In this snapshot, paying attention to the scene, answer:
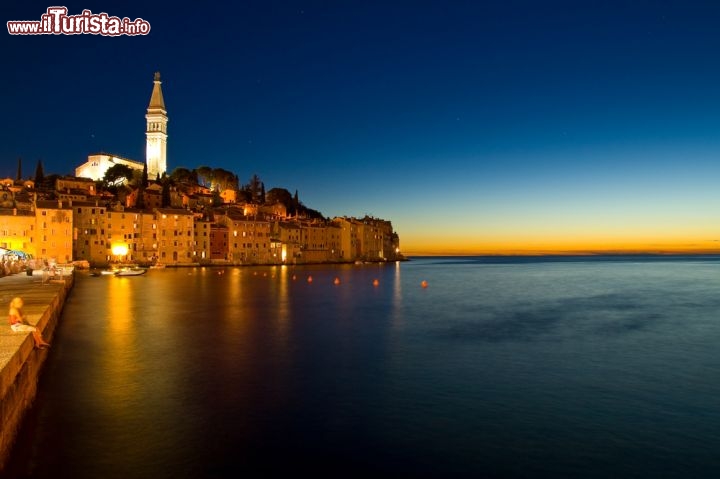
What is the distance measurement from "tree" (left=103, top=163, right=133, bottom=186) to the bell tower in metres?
20.3

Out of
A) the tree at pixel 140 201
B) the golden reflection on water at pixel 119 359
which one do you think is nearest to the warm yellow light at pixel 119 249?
the tree at pixel 140 201

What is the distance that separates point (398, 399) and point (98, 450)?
24.3 feet

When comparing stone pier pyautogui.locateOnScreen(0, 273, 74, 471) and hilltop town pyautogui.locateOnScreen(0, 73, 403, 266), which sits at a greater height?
hilltop town pyautogui.locateOnScreen(0, 73, 403, 266)

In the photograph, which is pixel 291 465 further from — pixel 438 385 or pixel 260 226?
pixel 260 226

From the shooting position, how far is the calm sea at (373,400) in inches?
405

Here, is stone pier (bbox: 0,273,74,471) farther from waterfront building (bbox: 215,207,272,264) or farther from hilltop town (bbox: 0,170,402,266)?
waterfront building (bbox: 215,207,272,264)

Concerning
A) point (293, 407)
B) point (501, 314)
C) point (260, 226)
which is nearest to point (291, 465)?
point (293, 407)

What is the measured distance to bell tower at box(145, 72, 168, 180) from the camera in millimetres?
147625

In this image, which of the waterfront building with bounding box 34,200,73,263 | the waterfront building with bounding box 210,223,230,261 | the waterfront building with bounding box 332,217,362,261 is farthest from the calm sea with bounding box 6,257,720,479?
the waterfront building with bounding box 332,217,362,261

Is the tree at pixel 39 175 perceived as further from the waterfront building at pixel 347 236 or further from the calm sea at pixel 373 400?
the calm sea at pixel 373 400

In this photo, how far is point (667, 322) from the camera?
31500mm

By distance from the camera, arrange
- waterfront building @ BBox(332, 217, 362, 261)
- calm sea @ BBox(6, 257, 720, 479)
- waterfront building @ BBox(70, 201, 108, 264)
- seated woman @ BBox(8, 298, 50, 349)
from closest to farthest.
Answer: calm sea @ BBox(6, 257, 720, 479) → seated woman @ BBox(8, 298, 50, 349) → waterfront building @ BBox(70, 201, 108, 264) → waterfront building @ BBox(332, 217, 362, 261)

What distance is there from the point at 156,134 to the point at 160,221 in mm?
63495

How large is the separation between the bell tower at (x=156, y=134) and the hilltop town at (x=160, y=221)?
0.28 metres
